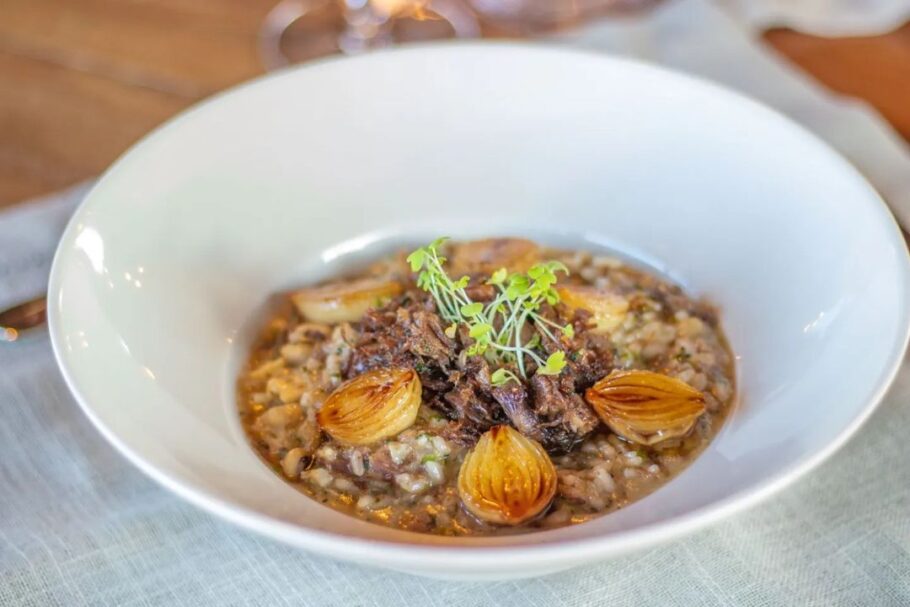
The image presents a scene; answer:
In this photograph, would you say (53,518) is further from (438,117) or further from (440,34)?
(440,34)

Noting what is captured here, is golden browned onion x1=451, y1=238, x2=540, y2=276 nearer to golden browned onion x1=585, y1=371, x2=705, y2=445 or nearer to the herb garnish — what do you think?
the herb garnish

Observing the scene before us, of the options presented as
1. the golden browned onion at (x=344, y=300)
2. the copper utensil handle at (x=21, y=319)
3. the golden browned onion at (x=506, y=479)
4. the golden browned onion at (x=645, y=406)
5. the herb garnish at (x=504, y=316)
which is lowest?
the copper utensil handle at (x=21, y=319)

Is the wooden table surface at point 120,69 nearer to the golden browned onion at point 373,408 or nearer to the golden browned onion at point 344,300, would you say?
the golden browned onion at point 344,300

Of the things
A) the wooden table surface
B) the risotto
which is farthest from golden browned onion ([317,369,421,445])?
the wooden table surface

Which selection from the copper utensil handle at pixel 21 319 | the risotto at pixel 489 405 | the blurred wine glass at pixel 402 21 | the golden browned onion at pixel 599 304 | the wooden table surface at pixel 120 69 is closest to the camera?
the risotto at pixel 489 405

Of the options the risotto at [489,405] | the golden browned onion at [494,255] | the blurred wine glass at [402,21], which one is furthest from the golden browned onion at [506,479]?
the blurred wine glass at [402,21]

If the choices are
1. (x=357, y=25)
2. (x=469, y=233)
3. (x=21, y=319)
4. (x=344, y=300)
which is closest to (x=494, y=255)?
(x=469, y=233)
